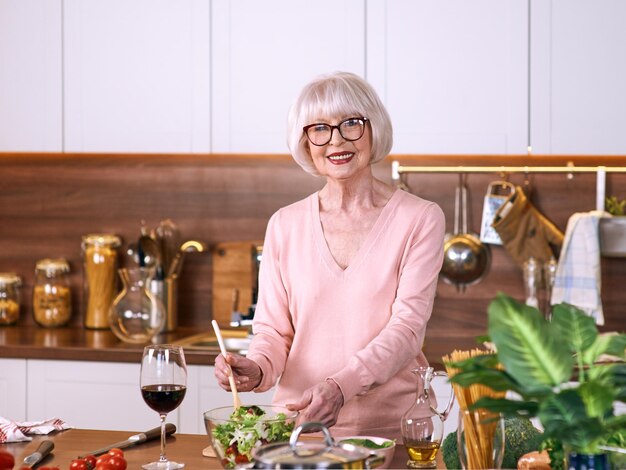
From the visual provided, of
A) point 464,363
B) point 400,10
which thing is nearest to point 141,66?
point 400,10

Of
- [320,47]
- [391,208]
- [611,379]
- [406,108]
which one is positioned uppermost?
[320,47]

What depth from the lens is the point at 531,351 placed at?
108 cm

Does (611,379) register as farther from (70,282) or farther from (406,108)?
(70,282)

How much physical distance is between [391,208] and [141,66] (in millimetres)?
1549

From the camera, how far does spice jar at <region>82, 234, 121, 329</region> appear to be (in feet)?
12.0

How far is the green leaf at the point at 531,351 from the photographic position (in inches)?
42.3

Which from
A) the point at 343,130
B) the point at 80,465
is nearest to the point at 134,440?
the point at 80,465

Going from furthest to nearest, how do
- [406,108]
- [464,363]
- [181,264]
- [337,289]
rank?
[181,264] < [406,108] < [337,289] < [464,363]

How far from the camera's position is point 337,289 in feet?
7.08

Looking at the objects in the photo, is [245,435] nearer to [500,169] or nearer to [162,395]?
[162,395]

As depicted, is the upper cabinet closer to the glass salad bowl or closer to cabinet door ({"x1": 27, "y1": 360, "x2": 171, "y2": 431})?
cabinet door ({"x1": 27, "y1": 360, "x2": 171, "y2": 431})

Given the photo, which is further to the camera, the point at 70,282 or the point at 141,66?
the point at 70,282

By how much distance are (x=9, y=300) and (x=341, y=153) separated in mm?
2066

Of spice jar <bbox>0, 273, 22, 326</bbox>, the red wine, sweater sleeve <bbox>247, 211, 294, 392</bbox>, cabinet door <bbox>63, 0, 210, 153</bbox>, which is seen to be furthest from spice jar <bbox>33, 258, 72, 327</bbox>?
the red wine
